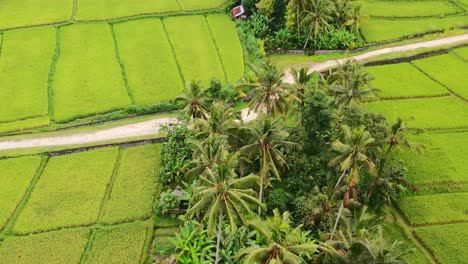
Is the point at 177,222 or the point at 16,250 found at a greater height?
the point at 16,250

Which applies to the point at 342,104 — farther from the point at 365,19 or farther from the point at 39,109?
the point at 39,109

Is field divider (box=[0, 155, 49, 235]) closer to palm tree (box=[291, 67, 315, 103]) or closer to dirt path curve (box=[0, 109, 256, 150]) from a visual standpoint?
dirt path curve (box=[0, 109, 256, 150])

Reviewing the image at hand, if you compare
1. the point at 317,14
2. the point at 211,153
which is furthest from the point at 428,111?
the point at 211,153

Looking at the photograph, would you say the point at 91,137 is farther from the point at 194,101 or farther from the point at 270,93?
the point at 270,93

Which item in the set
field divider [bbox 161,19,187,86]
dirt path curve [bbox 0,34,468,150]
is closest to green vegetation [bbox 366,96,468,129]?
dirt path curve [bbox 0,34,468,150]

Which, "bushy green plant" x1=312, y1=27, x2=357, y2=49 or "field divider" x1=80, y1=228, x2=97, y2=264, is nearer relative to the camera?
"field divider" x1=80, y1=228, x2=97, y2=264

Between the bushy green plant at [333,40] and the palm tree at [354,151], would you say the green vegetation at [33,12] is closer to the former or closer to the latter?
the bushy green plant at [333,40]

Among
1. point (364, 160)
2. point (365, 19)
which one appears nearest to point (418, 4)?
point (365, 19)
